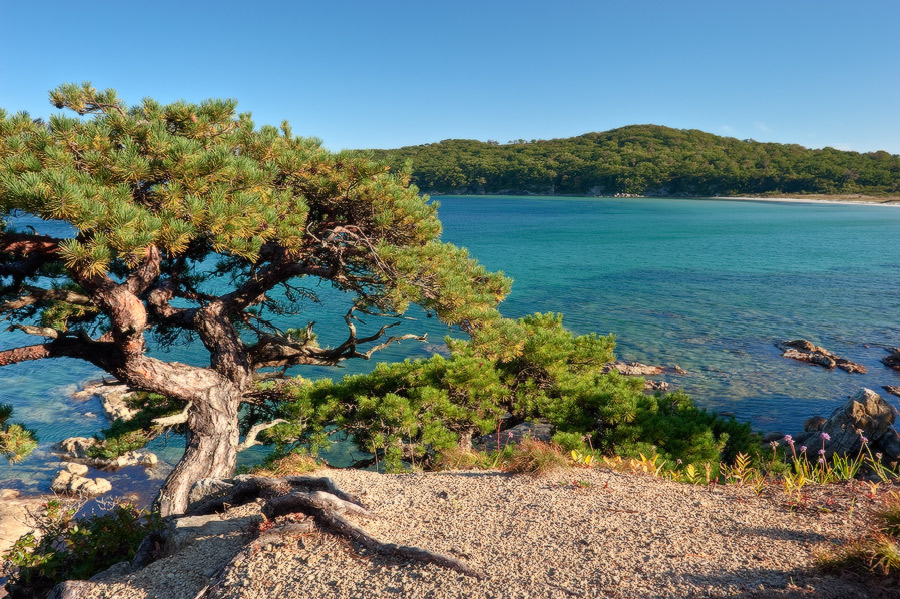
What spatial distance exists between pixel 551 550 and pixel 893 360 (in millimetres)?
22827

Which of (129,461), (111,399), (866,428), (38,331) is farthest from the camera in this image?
(111,399)

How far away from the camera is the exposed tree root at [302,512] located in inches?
162

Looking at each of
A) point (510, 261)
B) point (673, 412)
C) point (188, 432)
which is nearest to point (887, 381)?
point (673, 412)

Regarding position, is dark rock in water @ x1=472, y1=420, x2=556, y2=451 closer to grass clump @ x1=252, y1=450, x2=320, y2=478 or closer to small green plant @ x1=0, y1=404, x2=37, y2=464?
grass clump @ x1=252, y1=450, x2=320, y2=478

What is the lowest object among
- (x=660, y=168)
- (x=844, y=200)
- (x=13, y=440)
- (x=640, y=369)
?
(x=640, y=369)

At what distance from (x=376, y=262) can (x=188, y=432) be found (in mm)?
3649

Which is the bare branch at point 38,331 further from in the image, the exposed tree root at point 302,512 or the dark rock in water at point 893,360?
the dark rock in water at point 893,360

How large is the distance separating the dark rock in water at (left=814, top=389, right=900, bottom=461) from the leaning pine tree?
31.6 ft

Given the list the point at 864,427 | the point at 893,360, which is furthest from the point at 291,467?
the point at 893,360

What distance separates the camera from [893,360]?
20.4m

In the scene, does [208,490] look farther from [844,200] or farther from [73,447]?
[844,200]

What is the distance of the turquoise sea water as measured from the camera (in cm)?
1719

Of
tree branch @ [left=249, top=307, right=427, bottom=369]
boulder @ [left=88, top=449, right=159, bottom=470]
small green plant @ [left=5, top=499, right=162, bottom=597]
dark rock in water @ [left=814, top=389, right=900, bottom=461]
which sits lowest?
boulder @ [left=88, top=449, right=159, bottom=470]

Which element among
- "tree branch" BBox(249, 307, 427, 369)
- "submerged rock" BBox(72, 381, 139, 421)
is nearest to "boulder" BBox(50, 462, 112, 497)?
"submerged rock" BBox(72, 381, 139, 421)
